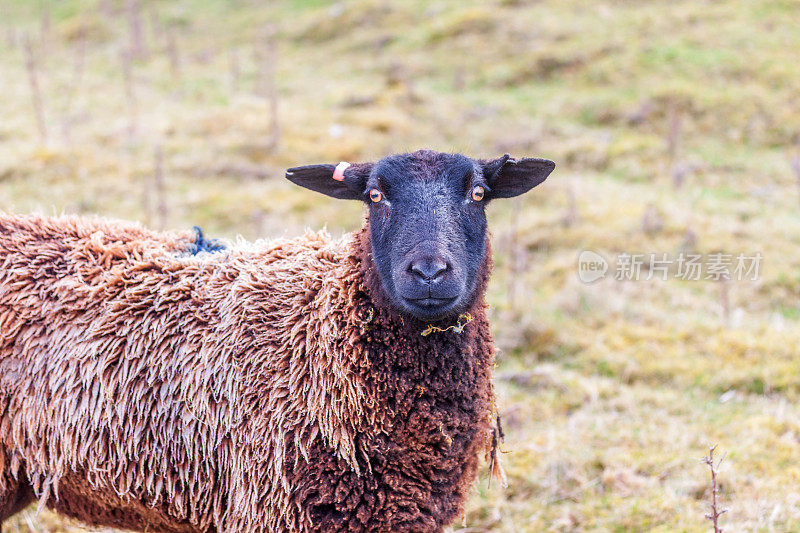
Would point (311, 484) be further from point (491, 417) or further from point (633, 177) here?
point (633, 177)

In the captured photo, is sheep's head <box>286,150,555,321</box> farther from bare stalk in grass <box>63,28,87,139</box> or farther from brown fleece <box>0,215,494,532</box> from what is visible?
bare stalk in grass <box>63,28,87,139</box>

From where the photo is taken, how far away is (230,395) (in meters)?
3.77

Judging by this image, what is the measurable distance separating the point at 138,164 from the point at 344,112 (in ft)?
17.0

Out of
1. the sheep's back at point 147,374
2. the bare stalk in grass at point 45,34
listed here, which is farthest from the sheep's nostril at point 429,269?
the bare stalk in grass at point 45,34

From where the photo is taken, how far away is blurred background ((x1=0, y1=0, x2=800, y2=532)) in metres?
5.80

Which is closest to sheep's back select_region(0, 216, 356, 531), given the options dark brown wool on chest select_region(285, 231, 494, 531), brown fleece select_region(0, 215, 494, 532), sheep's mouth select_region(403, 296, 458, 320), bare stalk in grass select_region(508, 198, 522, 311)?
brown fleece select_region(0, 215, 494, 532)

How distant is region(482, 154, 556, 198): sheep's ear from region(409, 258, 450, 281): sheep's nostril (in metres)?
0.89

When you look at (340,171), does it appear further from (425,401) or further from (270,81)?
(270,81)

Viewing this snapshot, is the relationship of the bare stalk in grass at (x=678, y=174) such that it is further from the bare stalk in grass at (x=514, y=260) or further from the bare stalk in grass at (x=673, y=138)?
the bare stalk in grass at (x=514, y=260)

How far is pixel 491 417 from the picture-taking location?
405cm

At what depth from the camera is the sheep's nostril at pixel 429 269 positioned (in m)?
3.38

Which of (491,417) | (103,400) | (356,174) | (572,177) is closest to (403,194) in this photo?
(356,174)

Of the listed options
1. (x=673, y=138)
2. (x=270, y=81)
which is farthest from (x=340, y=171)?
(x=270, y=81)

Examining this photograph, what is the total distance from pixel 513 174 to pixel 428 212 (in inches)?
29.7
